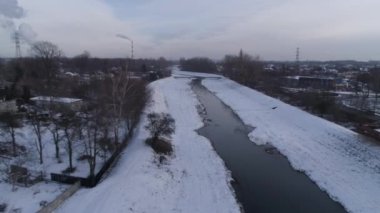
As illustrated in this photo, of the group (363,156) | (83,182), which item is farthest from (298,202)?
(83,182)

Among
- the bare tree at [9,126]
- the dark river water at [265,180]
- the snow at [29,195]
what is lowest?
the dark river water at [265,180]

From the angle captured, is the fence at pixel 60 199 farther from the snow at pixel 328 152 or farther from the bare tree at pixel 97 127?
the snow at pixel 328 152

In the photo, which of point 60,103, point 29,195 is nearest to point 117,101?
point 60,103

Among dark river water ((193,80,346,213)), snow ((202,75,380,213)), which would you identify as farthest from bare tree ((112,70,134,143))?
snow ((202,75,380,213))

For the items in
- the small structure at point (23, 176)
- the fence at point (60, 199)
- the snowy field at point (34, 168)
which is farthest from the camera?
the small structure at point (23, 176)

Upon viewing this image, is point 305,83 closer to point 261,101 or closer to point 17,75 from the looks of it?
point 261,101

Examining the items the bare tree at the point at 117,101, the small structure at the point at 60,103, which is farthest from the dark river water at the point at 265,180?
the small structure at the point at 60,103
